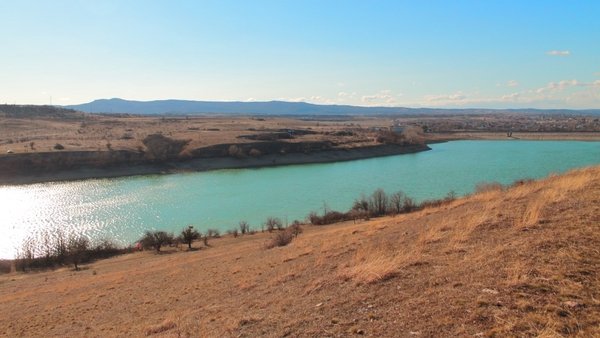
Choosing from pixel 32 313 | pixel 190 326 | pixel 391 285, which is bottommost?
pixel 32 313

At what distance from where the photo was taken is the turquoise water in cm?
3325

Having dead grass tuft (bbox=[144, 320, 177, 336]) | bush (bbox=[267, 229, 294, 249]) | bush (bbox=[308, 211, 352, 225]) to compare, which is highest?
dead grass tuft (bbox=[144, 320, 177, 336])

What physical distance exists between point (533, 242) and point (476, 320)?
281 cm

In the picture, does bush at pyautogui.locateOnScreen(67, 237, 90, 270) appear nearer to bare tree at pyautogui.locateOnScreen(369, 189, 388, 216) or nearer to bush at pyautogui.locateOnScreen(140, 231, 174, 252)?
bush at pyautogui.locateOnScreen(140, 231, 174, 252)

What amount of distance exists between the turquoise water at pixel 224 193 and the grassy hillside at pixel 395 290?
59.4 feet

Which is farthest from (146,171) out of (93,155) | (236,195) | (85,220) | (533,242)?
(533,242)

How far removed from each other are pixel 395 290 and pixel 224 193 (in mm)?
38984

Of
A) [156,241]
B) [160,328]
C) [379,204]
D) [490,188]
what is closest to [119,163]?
[156,241]

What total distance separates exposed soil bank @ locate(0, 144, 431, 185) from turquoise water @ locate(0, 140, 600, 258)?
2836mm

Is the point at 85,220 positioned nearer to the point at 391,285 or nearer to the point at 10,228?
the point at 10,228

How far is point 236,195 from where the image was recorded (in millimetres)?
43281

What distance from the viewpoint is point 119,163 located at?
60031 mm

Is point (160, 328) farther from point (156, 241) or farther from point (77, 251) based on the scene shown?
point (77, 251)

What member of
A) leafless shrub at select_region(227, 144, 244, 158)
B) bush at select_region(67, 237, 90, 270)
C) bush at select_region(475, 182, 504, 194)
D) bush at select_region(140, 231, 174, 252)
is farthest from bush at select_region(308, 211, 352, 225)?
leafless shrub at select_region(227, 144, 244, 158)
